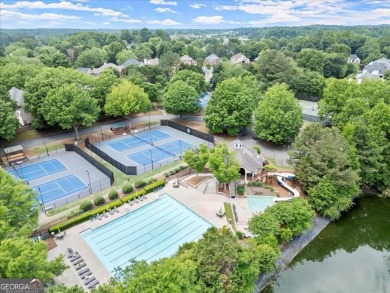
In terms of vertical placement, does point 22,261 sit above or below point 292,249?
above

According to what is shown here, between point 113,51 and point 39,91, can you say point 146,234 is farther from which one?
point 113,51

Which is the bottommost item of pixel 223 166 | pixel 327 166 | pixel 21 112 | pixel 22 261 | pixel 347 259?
pixel 347 259

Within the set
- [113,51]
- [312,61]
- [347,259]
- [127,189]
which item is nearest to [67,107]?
[127,189]

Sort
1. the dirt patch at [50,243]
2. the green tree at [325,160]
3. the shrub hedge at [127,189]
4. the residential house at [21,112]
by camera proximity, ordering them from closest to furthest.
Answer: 1. the dirt patch at [50,243]
2. the green tree at [325,160]
3. the shrub hedge at [127,189]
4. the residential house at [21,112]

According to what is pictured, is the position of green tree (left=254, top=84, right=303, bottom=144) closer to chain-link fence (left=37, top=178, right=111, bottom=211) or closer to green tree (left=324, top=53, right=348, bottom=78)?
chain-link fence (left=37, top=178, right=111, bottom=211)

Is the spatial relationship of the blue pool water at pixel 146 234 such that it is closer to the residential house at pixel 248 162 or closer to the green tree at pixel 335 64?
the residential house at pixel 248 162

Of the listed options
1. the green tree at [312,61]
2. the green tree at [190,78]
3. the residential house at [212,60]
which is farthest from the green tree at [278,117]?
the residential house at [212,60]

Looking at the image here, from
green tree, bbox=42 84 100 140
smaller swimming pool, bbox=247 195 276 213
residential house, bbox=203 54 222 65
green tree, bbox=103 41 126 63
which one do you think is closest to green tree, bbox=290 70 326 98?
smaller swimming pool, bbox=247 195 276 213
